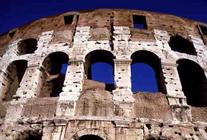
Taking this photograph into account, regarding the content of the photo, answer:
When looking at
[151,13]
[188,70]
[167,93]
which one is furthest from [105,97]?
[151,13]

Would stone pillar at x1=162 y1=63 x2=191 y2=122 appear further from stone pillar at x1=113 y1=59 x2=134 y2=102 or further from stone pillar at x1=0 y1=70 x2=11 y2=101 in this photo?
stone pillar at x1=0 y1=70 x2=11 y2=101

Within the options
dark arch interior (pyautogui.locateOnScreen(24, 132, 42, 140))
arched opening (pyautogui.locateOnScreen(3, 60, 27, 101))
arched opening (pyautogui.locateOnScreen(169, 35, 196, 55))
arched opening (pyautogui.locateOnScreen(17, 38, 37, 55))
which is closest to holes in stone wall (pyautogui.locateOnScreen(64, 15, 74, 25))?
arched opening (pyautogui.locateOnScreen(17, 38, 37, 55))

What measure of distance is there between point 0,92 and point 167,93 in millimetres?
6646

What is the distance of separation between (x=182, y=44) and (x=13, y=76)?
7.93 meters

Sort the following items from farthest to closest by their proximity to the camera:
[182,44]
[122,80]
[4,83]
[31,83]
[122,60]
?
[182,44], [4,83], [122,60], [31,83], [122,80]

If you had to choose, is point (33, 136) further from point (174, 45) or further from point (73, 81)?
point (174, 45)

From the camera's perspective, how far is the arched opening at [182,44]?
37.4 feet

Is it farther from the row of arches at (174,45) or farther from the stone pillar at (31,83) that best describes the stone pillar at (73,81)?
the row of arches at (174,45)

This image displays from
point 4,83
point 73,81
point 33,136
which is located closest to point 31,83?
point 73,81

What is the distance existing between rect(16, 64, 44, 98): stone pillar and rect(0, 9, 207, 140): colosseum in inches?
1.4

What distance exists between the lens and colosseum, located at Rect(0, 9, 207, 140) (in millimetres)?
7992

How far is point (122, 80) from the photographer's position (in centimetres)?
923

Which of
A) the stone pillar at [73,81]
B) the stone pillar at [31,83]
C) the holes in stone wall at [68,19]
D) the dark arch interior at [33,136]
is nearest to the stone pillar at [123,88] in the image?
the stone pillar at [73,81]

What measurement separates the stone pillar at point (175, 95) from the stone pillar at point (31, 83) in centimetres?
483
